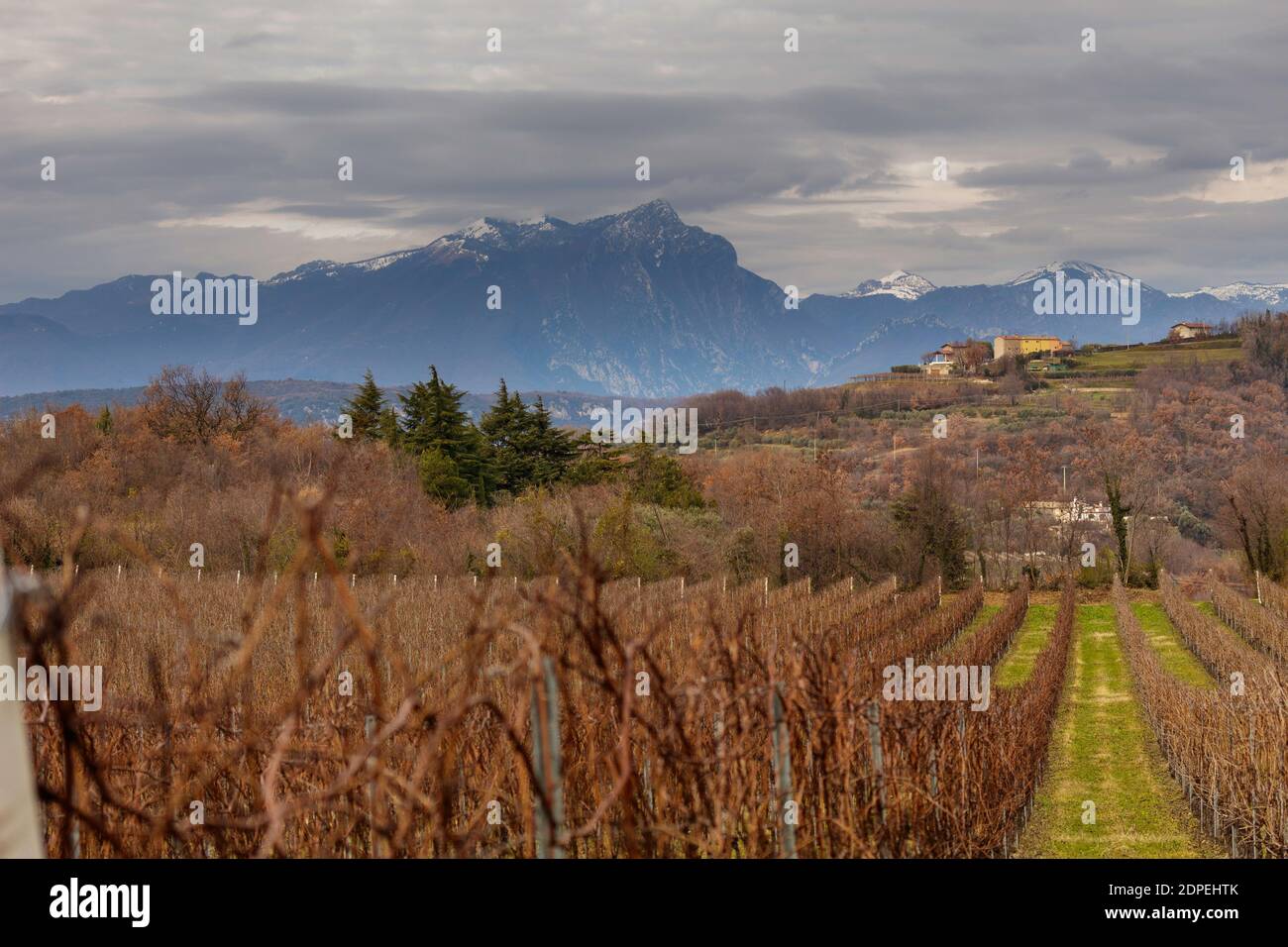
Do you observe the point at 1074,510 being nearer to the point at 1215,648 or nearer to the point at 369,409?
the point at 369,409

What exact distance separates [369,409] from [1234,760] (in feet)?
144

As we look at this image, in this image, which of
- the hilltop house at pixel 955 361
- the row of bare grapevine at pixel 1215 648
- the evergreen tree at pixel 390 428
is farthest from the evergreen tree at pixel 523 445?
the hilltop house at pixel 955 361

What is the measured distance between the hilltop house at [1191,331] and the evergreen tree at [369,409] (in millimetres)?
74498

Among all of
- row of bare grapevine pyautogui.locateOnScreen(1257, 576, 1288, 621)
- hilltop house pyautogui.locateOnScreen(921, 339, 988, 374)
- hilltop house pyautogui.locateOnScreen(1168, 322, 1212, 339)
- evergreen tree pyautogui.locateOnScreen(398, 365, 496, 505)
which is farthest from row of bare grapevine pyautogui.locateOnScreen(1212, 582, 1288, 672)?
hilltop house pyautogui.locateOnScreen(921, 339, 988, 374)

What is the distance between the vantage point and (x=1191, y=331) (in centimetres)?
11669

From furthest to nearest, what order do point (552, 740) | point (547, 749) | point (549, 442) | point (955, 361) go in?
point (955, 361) < point (549, 442) < point (552, 740) < point (547, 749)

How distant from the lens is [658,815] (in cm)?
393

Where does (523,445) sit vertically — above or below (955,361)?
below

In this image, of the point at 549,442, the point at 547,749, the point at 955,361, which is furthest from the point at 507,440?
the point at 955,361

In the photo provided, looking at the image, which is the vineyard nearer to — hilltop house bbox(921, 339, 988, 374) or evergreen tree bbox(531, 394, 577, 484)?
evergreen tree bbox(531, 394, 577, 484)
